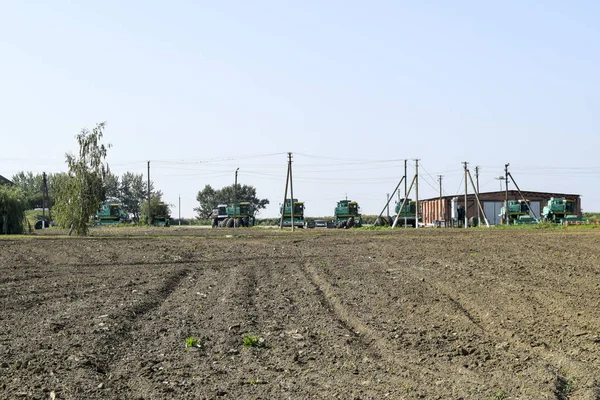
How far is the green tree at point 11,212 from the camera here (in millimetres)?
47372

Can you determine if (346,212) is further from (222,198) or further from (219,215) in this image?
(222,198)

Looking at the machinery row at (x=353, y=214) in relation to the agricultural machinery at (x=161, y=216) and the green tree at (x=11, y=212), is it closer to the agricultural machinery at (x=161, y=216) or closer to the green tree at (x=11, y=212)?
the agricultural machinery at (x=161, y=216)

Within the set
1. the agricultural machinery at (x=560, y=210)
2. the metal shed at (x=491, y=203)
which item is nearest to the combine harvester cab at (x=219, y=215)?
the metal shed at (x=491, y=203)

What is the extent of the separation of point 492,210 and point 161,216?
40462 mm

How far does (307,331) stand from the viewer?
1073 cm

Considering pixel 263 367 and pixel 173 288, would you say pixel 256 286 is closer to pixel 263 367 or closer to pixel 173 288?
pixel 173 288

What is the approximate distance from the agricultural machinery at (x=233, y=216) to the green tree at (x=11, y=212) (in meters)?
27.3

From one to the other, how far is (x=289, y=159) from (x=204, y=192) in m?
77.3

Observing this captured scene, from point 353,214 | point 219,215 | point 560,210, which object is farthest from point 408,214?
point 219,215

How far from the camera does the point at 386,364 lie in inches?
339

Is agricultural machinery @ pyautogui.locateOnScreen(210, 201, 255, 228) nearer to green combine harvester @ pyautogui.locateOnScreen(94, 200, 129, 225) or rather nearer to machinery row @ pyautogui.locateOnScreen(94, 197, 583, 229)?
machinery row @ pyautogui.locateOnScreen(94, 197, 583, 229)

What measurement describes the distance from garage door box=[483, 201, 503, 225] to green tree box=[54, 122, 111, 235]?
51.0 meters

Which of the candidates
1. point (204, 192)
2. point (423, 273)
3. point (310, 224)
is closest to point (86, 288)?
point (423, 273)

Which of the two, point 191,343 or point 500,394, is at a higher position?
point 191,343
